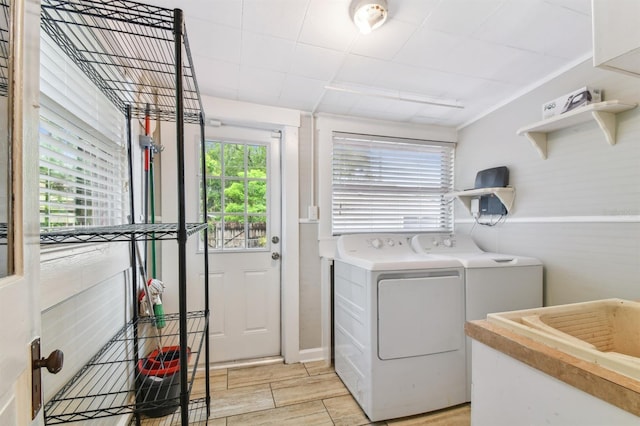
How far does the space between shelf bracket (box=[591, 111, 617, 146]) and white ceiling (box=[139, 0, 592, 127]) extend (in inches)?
16.0

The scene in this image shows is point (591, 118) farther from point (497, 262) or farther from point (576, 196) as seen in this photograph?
point (497, 262)

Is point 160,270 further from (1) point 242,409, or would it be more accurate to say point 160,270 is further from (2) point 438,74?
(2) point 438,74

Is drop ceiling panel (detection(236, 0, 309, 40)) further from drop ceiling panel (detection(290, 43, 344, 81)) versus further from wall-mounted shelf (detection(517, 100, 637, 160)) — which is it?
wall-mounted shelf (detection(517, 100, 637, 160))

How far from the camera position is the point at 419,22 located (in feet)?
4.49

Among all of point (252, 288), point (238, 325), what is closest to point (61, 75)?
point (252, 288)

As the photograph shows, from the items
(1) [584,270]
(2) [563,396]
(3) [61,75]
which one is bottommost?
(2) [563,396]

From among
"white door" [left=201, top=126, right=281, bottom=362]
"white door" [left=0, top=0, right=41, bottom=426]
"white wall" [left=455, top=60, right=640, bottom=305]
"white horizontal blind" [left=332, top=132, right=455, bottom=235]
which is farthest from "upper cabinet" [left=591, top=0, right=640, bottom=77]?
"white door" [left=201, top=126, right=281, bottom=362]

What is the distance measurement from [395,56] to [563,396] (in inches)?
67.1

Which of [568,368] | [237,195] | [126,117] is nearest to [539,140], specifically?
[568,368]

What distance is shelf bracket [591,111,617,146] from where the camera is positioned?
4.92ft

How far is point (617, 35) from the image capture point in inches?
30.3

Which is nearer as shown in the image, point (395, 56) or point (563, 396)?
point (563, 396)

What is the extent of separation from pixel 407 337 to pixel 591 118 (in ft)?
5.54

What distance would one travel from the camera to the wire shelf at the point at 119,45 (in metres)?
0.93
